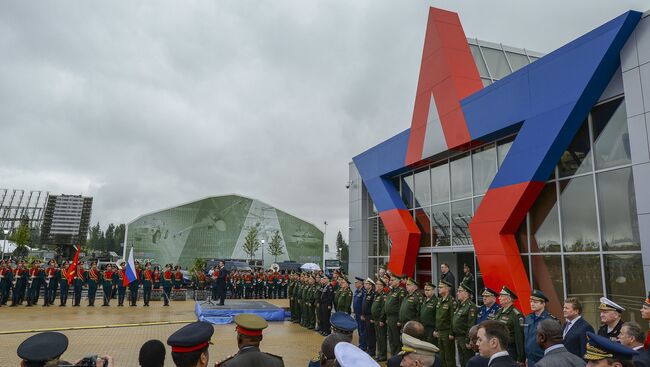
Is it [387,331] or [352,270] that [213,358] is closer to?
[387,331]

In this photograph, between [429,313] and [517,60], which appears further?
[517,60]

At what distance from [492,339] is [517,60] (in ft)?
41.5

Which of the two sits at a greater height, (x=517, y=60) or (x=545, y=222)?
(x=517, y=60)

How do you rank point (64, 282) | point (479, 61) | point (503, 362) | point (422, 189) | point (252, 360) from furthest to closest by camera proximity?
point (64, 282)
point (422, 189)
point (479, 61)
point (503, 362)
point (252, 360)

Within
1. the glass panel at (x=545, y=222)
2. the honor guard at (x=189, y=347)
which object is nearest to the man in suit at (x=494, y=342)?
the honor guard at (x=189, y=347)

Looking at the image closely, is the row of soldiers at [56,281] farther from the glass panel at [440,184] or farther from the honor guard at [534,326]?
the honor guard at [534,326]

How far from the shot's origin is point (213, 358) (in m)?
8.88

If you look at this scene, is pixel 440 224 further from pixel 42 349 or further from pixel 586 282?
pixel 42 349

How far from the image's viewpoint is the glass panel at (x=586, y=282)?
7871mm

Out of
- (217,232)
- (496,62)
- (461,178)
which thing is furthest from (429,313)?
(217,232)

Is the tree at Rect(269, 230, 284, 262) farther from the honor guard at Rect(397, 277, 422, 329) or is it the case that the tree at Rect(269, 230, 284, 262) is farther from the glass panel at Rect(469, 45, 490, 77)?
the honor guard at Rect(397, 277, 422, 329)

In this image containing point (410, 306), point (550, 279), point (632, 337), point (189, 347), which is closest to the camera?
point (189, 347)

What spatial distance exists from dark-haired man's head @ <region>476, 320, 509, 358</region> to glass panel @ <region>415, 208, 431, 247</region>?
32.4ft

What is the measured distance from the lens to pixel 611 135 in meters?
7.85
